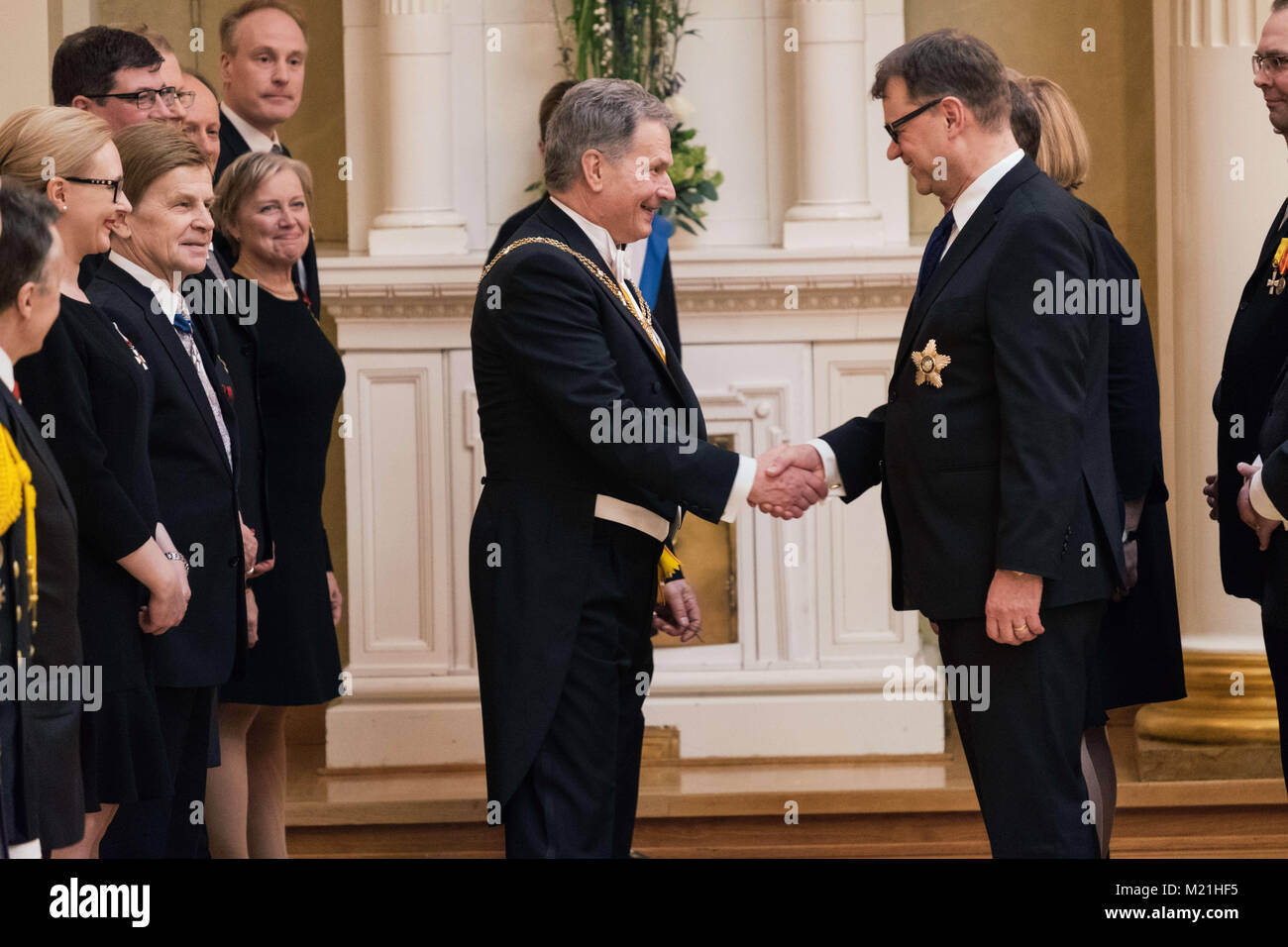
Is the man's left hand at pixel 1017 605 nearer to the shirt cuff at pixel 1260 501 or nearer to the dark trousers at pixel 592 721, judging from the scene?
the shirt cuff at pixel 1260 501

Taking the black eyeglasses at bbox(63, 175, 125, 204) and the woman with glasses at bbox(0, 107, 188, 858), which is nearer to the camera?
the woman with glasses at bbox(0, 107, 188, 858)

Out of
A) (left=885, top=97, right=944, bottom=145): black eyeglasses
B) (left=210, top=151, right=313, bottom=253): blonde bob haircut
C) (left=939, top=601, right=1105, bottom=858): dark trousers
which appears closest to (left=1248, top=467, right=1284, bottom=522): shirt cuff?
(left=939, top=601, right=1105, bottom=858): dark trousers

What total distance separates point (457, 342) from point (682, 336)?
0.71m

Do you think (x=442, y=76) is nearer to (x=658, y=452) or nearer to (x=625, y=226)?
(x=625, y=226)

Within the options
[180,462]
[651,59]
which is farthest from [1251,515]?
[651,59]

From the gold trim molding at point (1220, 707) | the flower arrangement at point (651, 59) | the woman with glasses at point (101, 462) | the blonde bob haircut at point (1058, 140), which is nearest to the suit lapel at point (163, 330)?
the woman with glasses at point (101, 462)

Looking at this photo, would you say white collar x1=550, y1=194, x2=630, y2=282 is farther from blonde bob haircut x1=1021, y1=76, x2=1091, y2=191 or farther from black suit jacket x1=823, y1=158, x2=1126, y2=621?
blonde bob haircut x1=1021, y1=76, x2=1091, y2=191

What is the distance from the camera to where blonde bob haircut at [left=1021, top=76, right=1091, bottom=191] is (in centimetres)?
343

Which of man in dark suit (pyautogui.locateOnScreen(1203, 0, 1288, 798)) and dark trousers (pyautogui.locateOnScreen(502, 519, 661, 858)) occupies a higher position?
man in dark suit (pyautogui.locateOnScreen(1203, 0, 1288, 798))

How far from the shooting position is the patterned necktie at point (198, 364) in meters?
3.13

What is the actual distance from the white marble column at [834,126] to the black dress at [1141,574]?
1.65 meters

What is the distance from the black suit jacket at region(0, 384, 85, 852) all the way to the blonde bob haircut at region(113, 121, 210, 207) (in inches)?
33.1

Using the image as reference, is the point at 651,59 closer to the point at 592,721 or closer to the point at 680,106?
the point at 680,106
